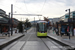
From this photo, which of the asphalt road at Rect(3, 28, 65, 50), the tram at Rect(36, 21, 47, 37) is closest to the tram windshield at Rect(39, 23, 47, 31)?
the tram at Rect(36, 21, 47, 37)

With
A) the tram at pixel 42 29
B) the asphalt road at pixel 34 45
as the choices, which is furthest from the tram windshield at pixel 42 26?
the asphalt road at pixel 34 45

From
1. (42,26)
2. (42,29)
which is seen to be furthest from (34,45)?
(42,26)

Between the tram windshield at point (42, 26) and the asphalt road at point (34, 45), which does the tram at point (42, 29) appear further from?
the asphalt road at point (34, 45)

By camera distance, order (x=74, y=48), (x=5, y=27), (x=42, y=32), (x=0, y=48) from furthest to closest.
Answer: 1. (x=5, y=27)
2. (x=42, y=32)
3. (x=0, y=48)
4. (x=74, y=48)

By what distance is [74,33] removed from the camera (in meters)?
30.6

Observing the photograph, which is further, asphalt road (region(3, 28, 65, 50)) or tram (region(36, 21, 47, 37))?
tram (region(36, 21, 47, 37))

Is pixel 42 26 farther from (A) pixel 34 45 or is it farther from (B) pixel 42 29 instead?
(A) pixel 34 45

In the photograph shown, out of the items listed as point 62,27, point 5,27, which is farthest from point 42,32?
point 5,27

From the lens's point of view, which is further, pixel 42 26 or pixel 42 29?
pixel 42 26

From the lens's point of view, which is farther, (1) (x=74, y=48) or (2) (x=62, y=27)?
(2) (x=62, y=27)

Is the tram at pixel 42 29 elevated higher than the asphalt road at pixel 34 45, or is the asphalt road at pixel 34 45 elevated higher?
the tram at pixel 42 29

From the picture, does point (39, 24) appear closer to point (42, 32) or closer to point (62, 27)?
point (42, 32)

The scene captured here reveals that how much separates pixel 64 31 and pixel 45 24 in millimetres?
6174

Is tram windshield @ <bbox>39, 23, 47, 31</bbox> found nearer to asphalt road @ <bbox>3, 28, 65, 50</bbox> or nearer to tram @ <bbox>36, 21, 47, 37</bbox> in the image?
tram @ <bbox>36, 21, 47, 37</bbox>
